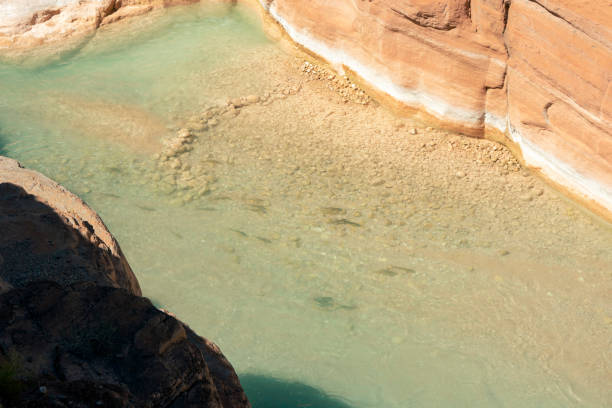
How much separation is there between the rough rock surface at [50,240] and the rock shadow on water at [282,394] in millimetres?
1115

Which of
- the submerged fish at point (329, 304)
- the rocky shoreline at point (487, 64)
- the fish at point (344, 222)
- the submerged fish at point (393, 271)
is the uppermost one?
the rocky shoreline at point (487, 64)

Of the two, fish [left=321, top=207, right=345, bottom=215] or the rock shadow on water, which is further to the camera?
fish [left=321, top=207, right=345, bottom=215]

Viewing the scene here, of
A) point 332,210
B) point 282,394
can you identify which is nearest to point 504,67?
point 332,210

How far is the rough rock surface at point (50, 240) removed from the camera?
3637mm

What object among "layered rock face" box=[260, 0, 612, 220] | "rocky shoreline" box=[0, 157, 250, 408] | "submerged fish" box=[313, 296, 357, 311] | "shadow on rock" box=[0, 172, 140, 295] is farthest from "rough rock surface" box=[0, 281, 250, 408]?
"layered rock face" box=[260, 0, 612, 220]

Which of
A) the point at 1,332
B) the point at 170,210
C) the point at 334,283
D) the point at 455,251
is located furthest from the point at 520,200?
the point at 1,332

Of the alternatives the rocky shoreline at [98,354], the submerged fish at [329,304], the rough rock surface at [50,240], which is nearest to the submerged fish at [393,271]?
the submerged fish at [329,304]

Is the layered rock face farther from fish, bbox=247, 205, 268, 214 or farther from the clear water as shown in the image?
fish, bbox=247, 205, 268, 214

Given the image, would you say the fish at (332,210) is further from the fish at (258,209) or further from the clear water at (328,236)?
the fish at (258,209)

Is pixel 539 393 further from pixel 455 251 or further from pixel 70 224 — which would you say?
pixel 70 224

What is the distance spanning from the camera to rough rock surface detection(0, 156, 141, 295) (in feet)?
11.9

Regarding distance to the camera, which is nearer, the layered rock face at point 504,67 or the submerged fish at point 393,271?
the submerged fish at point 393,271

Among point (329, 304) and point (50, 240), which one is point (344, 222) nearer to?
point (329, 304)

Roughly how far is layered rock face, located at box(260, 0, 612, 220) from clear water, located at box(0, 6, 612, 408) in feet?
1.16
